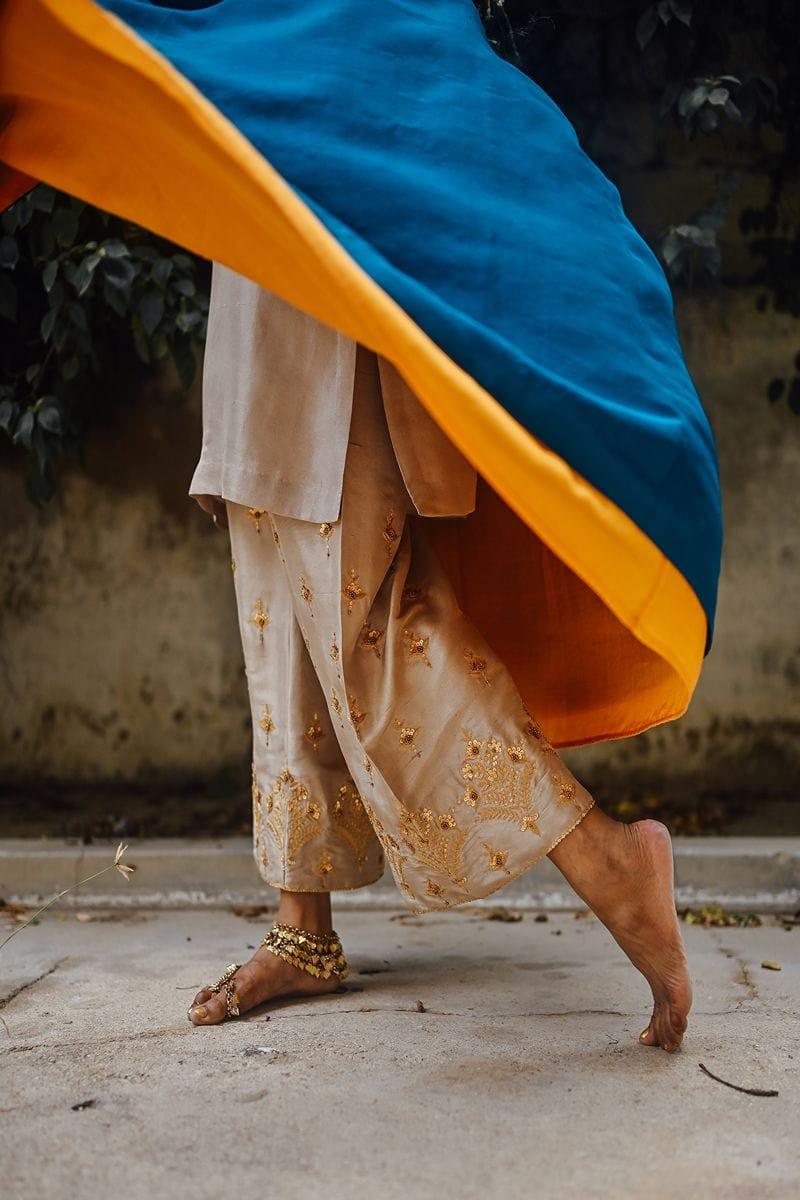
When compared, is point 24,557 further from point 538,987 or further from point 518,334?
point 518,334

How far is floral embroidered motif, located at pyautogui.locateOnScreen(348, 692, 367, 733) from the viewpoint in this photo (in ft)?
5.36

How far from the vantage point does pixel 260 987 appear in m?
1.82

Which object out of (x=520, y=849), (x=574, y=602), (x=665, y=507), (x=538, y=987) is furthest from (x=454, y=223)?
(x=538, y=987)

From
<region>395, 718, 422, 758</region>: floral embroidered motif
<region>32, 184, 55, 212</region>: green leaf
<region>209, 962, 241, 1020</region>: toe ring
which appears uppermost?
<region>32, 184, 55, 212</region>: green leaf

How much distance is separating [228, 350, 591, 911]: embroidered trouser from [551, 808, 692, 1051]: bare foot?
0.04 m

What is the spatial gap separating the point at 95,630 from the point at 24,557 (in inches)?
11.6

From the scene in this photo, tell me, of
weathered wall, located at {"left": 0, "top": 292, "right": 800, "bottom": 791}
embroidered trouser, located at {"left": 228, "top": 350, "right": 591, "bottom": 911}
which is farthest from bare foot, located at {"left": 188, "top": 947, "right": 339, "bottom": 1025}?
weathered wall, located at {"left": 0, "top": 292, "right": 800, "bottom": 791}

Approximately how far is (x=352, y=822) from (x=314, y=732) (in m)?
0.16

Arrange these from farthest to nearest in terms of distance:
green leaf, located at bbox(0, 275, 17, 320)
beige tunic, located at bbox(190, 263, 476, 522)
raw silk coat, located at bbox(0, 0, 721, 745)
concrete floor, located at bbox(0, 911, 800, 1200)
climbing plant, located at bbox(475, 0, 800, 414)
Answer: climbing plant, located at bbox(475, 0, 800, 414) → green leaf, located at bbox(0, 275, 17, 320) → beige tunic, located at bbox(190, 263, 476, 522) → raw silk coat, located at bbox(0, 0, 721, 745) → concrete floor, located at bbox(0, 911, 800, 1200)

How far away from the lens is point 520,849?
158 centimetres

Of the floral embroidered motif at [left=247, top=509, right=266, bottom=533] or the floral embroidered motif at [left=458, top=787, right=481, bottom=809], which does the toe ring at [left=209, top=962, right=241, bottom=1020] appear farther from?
the floral embroidered motif at [left=247, top=509, right=266, bottom=533]

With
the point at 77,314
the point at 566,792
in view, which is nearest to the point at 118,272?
the point at 77,314

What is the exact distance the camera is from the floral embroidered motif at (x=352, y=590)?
1.65 metres

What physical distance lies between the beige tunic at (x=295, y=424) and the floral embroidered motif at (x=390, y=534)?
43 mm
